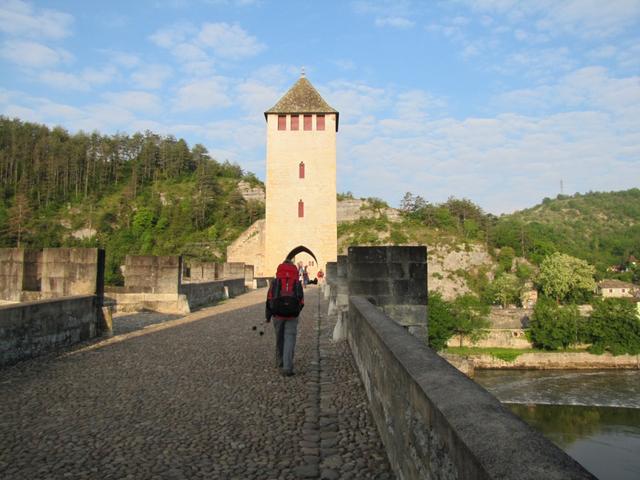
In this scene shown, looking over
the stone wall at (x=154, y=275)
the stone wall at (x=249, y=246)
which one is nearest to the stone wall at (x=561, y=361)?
the stone wall at (x=249, y=246)

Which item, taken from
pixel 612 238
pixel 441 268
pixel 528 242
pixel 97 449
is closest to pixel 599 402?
pixel 441 268

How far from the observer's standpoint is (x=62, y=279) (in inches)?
421

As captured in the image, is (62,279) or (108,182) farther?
(108,182)

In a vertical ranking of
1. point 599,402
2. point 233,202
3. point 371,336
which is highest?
point 233,202

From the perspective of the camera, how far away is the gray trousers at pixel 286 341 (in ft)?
19.7

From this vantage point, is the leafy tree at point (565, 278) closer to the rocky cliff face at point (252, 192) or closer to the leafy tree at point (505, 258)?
the leafy tree at point (505, 258)

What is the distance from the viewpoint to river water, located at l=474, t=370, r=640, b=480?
24875mm

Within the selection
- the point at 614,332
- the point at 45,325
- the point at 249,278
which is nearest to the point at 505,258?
the point at 614,332

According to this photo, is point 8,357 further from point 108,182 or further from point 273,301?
point 108,182

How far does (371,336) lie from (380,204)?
6262cm

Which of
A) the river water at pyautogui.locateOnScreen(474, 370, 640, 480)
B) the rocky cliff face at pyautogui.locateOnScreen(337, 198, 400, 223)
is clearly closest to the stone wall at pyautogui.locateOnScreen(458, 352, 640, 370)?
the river water at pyautogui.locateOnScreen(474, 370, 640, 480)

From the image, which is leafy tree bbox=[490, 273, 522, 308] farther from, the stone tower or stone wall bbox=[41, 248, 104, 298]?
stone wall bbox=[41, 248, 104, 298]

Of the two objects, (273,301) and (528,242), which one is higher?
(528,242)

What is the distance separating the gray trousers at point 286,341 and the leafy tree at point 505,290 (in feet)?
193
